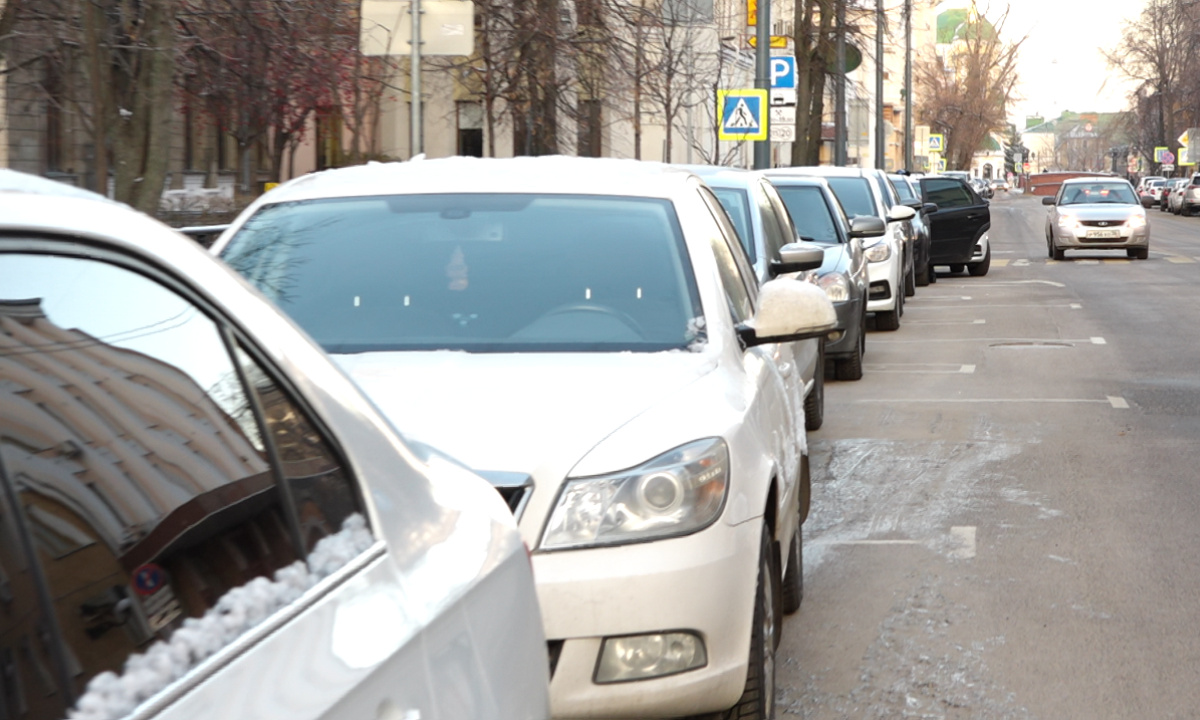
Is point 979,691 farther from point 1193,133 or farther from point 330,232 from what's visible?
point 1193,133

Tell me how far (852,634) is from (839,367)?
774 cm

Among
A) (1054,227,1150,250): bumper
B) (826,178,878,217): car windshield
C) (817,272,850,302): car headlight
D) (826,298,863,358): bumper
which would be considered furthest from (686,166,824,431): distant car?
(1054,227,1150,250): bumper

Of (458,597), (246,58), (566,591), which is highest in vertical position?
(246,58)

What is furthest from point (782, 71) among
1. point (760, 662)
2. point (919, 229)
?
point (760, 662)

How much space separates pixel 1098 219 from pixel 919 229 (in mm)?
8833

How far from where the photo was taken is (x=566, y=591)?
12.8 feet

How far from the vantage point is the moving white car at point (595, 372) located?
157 inches

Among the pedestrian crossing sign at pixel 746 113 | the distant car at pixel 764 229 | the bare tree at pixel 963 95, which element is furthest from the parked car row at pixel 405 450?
the bare tree at pixel 963 95

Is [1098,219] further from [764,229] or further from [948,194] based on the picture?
[764,229]

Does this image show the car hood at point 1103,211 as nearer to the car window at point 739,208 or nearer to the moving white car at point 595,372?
the car window at point 739,208

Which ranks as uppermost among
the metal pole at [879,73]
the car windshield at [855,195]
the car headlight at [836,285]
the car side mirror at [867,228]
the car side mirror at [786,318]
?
the metal pole at [879,73]

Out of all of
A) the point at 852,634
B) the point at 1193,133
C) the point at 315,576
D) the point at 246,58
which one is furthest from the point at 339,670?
the point at 1193,133

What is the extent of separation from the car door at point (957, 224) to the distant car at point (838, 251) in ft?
43.8

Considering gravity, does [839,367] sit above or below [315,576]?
below
